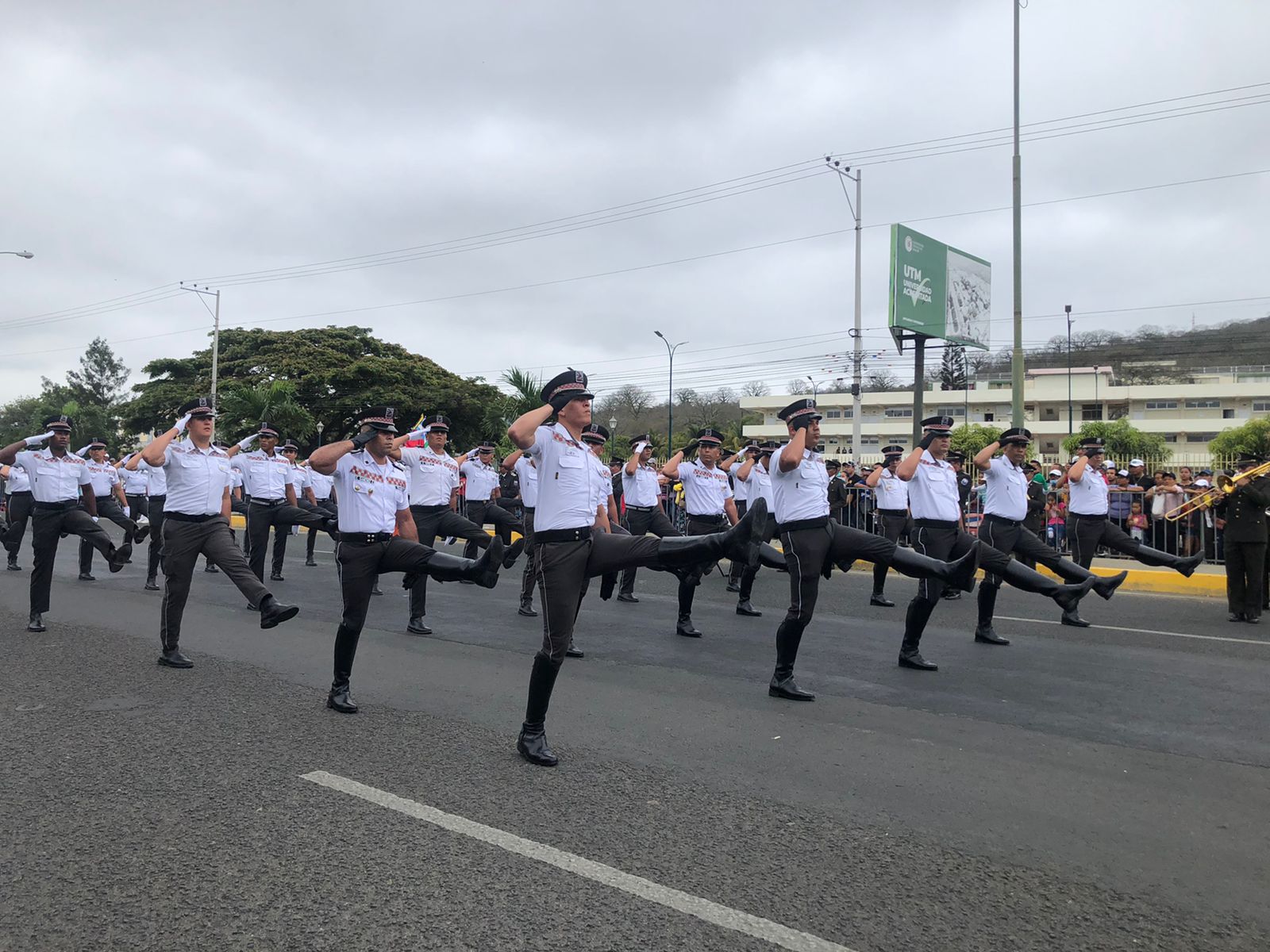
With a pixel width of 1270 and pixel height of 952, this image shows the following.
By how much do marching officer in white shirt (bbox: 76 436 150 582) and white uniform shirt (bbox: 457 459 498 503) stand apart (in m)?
4.81

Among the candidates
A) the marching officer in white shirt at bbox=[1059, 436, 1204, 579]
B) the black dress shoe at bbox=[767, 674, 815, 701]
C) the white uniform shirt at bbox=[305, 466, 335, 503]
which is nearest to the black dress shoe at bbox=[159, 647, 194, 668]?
the black dress shoe at bbox=[767, 674, 815, 701]

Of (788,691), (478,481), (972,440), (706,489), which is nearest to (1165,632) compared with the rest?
(706,489)

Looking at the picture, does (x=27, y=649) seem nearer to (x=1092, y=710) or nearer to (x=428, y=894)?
(x=428, y=894)

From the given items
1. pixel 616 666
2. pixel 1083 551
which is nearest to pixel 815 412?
pixel 616 666

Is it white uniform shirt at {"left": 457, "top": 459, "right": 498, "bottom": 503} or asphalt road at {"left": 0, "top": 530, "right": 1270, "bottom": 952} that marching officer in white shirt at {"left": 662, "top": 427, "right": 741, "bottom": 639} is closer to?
asphalt road at {"left": 0, "top": 530, "right": 1270, "bottom": 952}

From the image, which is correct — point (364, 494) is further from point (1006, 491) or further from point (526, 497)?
point (1006, 491)

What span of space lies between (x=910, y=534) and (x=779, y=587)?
3.00 meters

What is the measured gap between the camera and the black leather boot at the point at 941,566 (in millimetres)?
6516

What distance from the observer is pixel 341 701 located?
5.98m

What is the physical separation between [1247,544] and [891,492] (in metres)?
4.63

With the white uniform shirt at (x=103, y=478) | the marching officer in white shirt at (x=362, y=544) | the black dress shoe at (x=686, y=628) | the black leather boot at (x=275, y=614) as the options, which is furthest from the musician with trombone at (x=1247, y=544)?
the white uniform shirt at (x=103, y=478)

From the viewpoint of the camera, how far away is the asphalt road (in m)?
3.27

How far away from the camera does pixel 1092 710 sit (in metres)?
6.31

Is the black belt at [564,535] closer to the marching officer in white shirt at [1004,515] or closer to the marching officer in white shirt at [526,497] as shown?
the marching officer in white shirt at [526,497]
